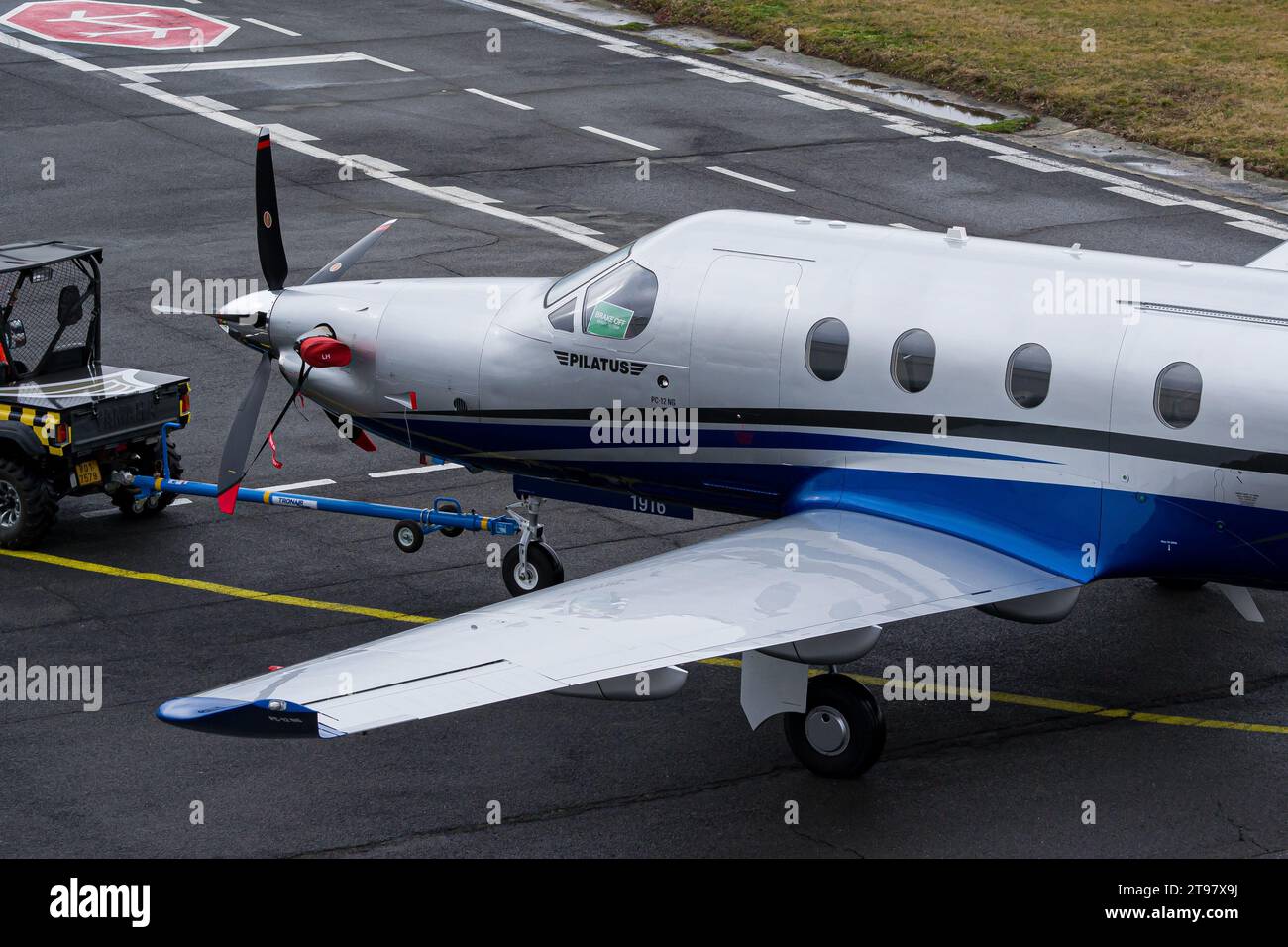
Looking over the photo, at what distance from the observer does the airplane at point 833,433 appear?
12.3 metres

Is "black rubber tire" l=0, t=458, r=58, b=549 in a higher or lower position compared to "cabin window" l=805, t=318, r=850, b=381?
lower

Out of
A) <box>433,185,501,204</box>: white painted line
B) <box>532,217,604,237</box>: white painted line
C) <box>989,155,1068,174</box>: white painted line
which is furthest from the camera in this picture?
<box>989,155,1068,174</box>: white painted line

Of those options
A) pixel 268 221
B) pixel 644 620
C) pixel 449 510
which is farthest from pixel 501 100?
pixel 644 620

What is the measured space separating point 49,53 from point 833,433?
29729 mm

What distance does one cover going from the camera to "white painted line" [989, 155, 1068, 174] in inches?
1212

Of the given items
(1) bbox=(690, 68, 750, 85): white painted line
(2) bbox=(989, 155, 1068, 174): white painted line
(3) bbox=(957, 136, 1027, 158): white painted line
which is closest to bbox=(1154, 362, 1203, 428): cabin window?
(2) bbox=(989, 155, 1068, 174): white painted line

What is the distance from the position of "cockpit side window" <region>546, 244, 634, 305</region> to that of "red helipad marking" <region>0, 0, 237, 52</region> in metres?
26.2

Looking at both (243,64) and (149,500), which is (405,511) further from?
(243,64)

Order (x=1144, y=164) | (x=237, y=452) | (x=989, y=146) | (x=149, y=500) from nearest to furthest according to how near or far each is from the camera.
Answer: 1. (x=237, y=452)
2. (x=149, y=500)
3. (x=1144, y=164)
4. (x=989, y=146)

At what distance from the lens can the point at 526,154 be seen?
31.9m

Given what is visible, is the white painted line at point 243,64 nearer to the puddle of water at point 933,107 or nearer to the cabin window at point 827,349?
the puddle of water at point 933,107

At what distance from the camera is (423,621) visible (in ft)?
51.4

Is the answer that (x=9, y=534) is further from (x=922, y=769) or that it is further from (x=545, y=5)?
(x=545, y=5)

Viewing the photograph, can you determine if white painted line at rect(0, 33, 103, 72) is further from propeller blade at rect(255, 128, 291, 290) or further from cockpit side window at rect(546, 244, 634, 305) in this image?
cockpit side window at rect(546, 244, 634, 305)
